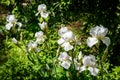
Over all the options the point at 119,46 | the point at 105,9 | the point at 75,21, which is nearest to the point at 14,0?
the point at 75,21

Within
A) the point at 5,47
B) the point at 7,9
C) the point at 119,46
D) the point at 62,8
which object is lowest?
the point at 119,46

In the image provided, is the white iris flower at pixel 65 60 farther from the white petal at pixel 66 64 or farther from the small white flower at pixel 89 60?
the small white flower at pixel 89 60

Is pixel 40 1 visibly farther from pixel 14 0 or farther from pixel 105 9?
pixel 105 9

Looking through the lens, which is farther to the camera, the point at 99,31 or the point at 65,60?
the point at 65,60

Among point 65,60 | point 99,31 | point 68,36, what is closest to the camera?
point 99,31

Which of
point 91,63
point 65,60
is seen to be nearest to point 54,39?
point 65,60

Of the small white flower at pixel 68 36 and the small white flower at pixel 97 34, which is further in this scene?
the small white flower at pixel 68 36

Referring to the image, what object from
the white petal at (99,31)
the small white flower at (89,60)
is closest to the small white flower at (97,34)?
the white petal at (99,31)

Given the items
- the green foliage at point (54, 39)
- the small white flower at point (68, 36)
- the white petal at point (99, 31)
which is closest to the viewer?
the white petal at point (99, 31)

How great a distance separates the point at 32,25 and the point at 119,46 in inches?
71.1

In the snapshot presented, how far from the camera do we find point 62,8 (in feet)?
19.8

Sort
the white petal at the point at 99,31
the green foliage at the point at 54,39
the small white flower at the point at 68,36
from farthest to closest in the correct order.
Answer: the green foliage at the point at 54,39 → the small white flower at the point at 68,36 → the white petal at the point at 99,31

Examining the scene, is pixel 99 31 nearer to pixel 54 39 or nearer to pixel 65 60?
pixel 65 60

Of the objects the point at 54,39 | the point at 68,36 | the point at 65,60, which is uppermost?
the point at 54,39
